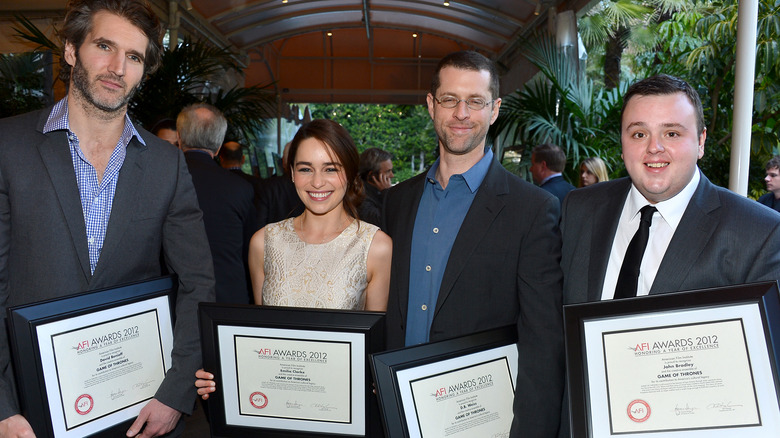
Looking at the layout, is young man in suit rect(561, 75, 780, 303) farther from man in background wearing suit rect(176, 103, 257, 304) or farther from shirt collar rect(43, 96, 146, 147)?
man in background wearing suit rect(176, 103, 257, 304)

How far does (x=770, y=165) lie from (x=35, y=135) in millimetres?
6439

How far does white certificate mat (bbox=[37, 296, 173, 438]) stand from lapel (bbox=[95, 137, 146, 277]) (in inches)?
7.4

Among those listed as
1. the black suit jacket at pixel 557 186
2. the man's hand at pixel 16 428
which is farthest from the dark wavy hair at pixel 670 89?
the black suit jacket at pixel 557 186

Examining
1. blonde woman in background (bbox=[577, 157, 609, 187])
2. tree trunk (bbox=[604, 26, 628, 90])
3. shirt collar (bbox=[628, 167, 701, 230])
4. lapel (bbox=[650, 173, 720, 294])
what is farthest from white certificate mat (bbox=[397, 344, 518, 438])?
tree trunk (bbox=[604, 26, 628, 90])

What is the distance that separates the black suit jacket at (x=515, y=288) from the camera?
6.63ft

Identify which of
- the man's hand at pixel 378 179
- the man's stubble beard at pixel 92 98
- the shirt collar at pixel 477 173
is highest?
the man's stubble beard at pixel 92 98

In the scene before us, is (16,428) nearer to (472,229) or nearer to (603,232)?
(472,229)

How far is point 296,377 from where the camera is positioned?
215 centimetres

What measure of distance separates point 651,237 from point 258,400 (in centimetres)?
135

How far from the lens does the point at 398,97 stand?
18094 mm

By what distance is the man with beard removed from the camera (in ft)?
6.63

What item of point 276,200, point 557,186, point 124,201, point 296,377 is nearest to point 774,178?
point 557,186

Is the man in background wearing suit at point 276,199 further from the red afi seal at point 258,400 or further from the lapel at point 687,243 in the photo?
the lapel at point 687,243

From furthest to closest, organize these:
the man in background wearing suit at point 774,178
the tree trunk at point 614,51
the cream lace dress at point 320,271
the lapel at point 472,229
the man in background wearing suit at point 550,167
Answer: the tree trunk at point 614,51 < the man in background wearing suit at point 550,167 < the man in background wearing suit at point 774,178 < the cream lace dress at point 320,271 < the lapel at point 472,229
